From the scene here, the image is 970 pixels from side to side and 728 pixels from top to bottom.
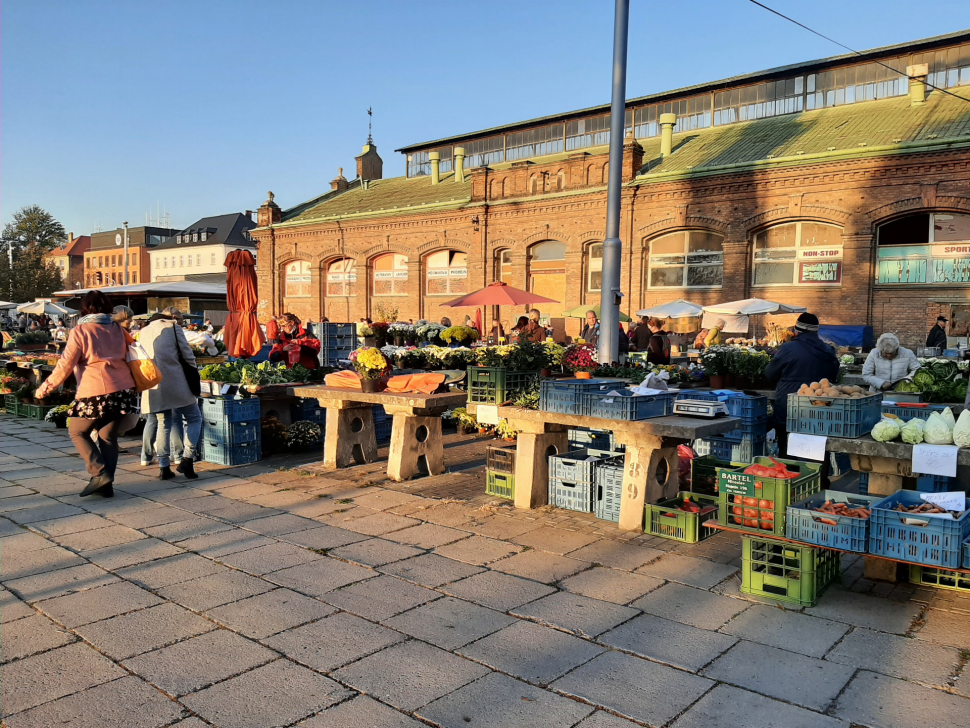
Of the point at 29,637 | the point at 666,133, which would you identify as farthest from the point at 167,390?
the point at 666,133

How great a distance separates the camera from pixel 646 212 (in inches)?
924

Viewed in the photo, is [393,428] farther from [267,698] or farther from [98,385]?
[267,698]

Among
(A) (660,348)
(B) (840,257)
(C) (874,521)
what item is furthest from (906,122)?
(C) (874,521)

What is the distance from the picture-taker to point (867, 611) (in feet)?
14.7

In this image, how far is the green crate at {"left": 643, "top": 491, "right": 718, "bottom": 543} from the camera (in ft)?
19.2

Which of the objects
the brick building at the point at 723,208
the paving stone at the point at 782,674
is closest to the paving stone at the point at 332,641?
the paving stone at the point at 782,674

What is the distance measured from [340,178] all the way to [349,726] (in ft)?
123

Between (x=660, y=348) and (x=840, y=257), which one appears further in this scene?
(x=840, y=257)

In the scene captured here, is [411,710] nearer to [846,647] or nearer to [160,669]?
[160,669]

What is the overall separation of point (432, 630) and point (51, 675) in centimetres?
195

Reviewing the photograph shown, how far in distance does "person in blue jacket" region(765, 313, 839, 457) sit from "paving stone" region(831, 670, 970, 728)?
12.6ft

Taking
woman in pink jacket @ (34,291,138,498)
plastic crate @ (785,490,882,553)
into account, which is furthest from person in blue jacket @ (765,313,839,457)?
woman in pink jacket @ (34,291,138,498)

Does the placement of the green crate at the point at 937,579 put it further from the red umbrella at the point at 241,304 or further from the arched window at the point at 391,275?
the arched window at the point at 391,275

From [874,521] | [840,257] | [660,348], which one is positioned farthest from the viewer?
[840,257]
